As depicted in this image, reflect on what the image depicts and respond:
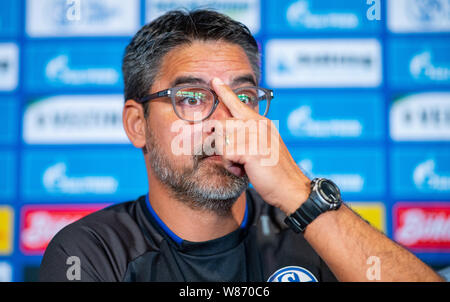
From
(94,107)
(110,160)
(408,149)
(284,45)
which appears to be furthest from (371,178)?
(94,107)

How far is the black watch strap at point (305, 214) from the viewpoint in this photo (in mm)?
767

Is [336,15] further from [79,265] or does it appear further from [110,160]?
[79,265]

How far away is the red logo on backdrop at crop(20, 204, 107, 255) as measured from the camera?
6.45 ft

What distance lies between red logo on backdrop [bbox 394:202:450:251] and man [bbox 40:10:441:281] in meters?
1.14

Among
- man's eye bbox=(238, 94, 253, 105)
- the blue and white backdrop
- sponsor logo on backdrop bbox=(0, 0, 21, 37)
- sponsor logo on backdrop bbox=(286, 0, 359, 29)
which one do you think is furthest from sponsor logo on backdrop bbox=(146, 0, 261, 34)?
man's eye bbox=(238, 94, 253, 105)

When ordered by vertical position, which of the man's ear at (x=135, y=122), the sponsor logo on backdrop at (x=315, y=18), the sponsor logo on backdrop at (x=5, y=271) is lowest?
the sponsor logo on backdrop at (x=5, y=271)

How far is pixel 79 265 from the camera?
880 millimetres

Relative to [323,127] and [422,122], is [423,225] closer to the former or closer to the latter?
[422,122]

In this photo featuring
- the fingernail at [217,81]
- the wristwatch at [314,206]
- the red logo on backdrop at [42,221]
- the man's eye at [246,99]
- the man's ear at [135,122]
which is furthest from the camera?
the red logo on backdrop at [42,221]

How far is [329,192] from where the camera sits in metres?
0.77

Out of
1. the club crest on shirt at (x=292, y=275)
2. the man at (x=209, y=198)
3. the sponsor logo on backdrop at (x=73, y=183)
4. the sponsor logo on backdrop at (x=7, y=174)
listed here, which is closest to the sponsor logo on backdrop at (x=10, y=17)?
the sponsor logo on backdrop at (x=7, y=174)

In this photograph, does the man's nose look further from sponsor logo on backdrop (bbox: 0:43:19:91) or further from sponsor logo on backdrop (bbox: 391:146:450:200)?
sponsor logo on backdrop (bbox: 0:43:19:91)

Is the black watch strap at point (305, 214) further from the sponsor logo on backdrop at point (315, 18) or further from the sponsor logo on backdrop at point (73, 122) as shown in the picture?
the sponsor logo on backdrop at point (315, 18)

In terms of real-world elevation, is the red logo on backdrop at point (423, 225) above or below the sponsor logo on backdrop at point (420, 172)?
below
